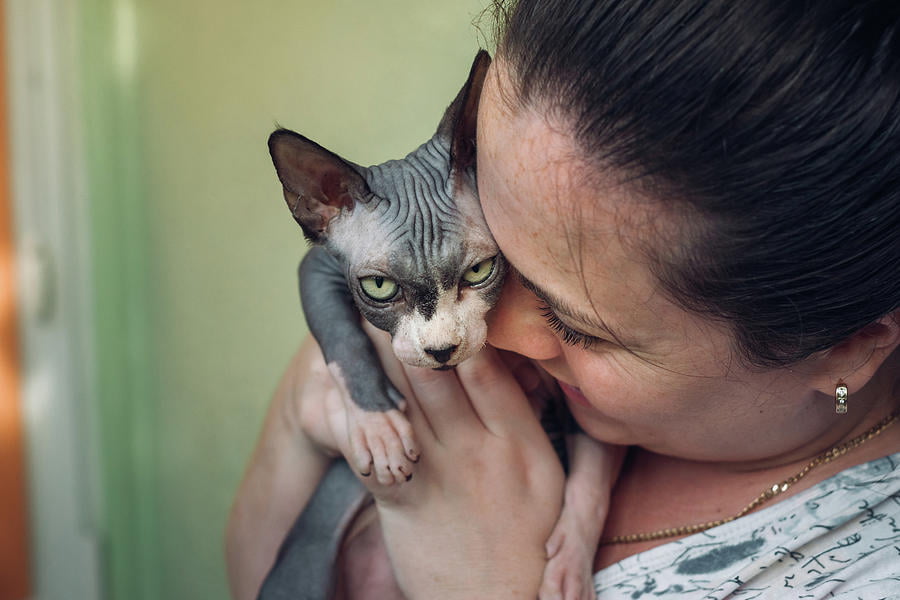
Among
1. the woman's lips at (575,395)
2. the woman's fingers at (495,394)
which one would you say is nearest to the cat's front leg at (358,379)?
the woman's fingers at (495,394)

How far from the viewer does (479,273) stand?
1066mm

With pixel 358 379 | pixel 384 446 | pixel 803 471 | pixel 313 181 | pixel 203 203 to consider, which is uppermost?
pixel 203 203

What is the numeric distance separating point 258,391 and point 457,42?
1.18 m

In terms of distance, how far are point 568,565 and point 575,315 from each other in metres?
0.42

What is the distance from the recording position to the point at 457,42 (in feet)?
5.97

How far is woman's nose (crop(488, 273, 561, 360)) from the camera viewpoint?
1053 millimetres

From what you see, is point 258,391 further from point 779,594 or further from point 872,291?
point 872,291

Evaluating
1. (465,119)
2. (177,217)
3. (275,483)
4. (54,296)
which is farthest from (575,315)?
(54,296)

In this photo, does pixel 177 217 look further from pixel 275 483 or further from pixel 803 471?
pixel 803 471

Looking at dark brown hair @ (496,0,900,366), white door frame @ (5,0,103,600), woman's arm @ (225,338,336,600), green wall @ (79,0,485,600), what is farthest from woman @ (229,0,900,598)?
white door frame @ (5,0,103,600)

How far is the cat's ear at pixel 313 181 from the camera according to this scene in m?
1.04

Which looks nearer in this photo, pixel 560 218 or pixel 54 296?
pixel 560 218

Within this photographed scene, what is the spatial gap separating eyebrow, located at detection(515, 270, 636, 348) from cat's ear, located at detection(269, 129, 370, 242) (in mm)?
265

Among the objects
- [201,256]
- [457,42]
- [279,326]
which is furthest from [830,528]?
[201,256]
